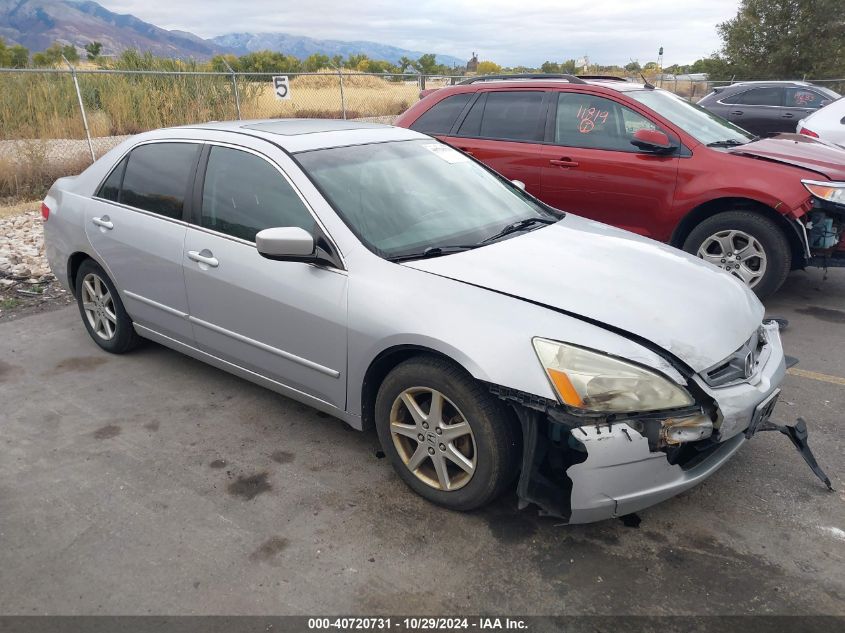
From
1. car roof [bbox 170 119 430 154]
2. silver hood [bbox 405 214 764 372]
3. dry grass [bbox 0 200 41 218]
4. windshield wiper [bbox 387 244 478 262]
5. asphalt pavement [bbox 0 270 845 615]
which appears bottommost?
dry grass [bbox 0 200 41 218]

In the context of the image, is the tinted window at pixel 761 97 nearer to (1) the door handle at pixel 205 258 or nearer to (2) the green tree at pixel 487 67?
(1) the door handle at pixel 205 258

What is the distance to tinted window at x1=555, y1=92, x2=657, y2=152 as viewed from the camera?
573 centimetres

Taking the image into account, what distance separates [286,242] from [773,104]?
43.6ft

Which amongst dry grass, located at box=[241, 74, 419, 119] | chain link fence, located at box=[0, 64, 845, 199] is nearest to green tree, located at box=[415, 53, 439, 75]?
dry grass, located at box=[241, 74, 419, 119]

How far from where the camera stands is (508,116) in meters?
6.36

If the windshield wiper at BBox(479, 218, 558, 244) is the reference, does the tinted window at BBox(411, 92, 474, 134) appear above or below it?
above

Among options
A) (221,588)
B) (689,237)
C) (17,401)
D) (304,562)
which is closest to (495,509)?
(304,562)

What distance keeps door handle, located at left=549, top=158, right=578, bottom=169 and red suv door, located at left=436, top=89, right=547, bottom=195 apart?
0.50 feet

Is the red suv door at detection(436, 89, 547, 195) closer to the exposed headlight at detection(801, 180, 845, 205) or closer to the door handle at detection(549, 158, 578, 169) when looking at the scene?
the door handle at detection(549, 158, 578, 169)

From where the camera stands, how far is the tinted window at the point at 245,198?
3354 mm

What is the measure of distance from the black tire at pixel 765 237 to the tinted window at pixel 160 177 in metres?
4.08

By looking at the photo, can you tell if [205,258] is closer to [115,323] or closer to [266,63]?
[115,323]

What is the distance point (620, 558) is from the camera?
263 centimetres

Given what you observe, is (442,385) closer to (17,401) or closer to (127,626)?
(127,626)
